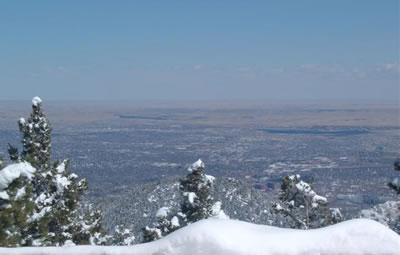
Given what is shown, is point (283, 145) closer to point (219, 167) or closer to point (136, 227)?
point (219, 167)

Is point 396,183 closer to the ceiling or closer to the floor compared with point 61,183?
closer to the ceiling

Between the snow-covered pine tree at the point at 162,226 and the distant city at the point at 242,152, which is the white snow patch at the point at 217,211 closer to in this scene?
the snow-covered pine tree at the point at 162,226

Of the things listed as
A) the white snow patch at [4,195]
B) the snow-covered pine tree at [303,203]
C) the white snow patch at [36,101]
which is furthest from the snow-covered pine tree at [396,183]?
the white snow patch at [36,101]

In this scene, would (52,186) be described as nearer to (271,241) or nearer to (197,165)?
(197,165)

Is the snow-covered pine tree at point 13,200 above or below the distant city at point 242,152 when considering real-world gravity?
above

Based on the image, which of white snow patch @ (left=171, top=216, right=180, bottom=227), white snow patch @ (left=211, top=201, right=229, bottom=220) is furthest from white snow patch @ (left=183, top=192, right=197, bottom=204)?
white snow patch @ (left=171, top=216, right=180, bottom=227)

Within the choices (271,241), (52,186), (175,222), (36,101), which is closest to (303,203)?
(175,222)
